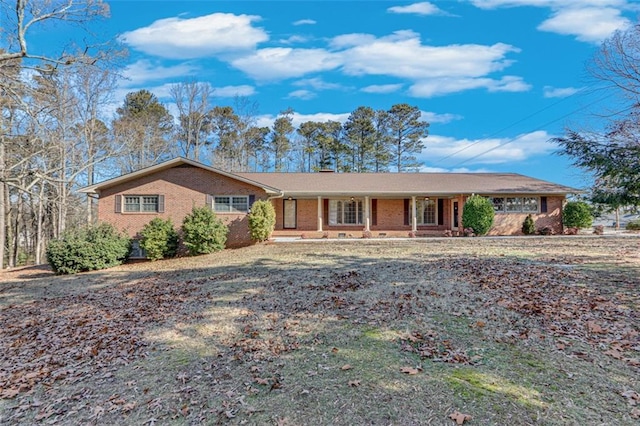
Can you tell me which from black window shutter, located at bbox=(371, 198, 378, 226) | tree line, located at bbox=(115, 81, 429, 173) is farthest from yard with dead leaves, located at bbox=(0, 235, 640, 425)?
tree line, located at bbox=(115, 81, 429, 173)

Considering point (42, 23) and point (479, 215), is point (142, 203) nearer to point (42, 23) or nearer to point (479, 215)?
point (42, 23)

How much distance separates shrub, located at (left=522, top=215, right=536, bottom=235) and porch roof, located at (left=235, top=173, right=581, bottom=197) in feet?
5.20

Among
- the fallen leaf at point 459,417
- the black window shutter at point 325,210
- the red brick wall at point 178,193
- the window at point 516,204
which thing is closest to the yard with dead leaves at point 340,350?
the fallen leaf at point 459,417

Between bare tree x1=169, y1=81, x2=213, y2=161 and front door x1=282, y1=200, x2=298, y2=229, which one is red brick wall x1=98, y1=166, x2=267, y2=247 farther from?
bare tree x1=169, y1=81, x2=213, y2=161

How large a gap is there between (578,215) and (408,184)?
30.2ft

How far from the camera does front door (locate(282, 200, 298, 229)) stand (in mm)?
20984

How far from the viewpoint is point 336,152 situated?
122 ft

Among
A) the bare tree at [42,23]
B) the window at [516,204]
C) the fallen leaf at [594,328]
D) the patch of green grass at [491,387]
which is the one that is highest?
the bare tree at [42,23]

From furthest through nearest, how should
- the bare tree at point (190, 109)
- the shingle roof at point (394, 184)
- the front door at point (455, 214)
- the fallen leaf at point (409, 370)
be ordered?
the bare tree at point (190, 109) → the front door at point (455, 214) → the shingle roof at point (394, 184) → the fallen leaf at point (409, 370)

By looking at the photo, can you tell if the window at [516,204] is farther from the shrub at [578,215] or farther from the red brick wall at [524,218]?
the shrub at [578,215]

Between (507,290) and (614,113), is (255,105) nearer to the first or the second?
(614,113)

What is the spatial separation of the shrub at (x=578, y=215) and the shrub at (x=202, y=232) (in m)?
18.6

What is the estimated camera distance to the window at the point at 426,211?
2166 centimetres

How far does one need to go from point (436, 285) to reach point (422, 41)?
1039cm
